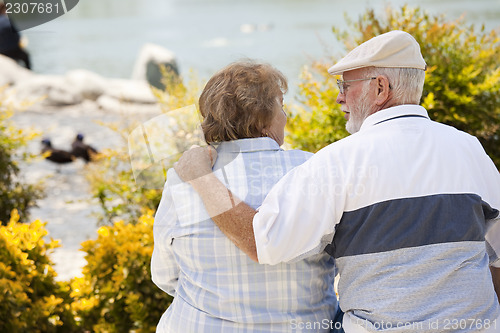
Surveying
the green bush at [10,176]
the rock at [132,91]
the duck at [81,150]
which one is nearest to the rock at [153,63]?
the rock at [132,91]

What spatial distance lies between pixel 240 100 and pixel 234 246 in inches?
17.4

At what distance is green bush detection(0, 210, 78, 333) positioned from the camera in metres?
2.87

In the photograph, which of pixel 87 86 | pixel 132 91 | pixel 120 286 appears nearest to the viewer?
pixel 120 286

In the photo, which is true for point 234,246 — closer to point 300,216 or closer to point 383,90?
point 300,216

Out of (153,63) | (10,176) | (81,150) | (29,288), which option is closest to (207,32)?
(153,63)

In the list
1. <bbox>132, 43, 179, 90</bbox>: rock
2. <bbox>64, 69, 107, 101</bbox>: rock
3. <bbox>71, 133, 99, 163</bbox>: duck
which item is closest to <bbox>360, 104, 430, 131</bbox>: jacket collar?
<bbox>71, 133, 99, 163</bbox>: duck

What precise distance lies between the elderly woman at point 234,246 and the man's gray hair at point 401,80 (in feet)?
1.01

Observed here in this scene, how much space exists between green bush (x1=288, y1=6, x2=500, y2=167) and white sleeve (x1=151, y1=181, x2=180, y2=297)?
2.34 m

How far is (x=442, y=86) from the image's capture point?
4.24m

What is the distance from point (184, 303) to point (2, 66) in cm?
1369

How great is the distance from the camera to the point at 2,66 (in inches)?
551

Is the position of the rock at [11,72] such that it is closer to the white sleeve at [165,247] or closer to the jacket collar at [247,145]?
the white sleeve at [165,247]

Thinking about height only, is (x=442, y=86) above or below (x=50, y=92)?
above

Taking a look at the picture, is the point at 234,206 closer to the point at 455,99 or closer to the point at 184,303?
the point at 184,303
